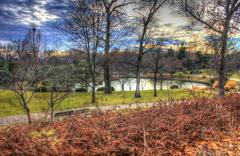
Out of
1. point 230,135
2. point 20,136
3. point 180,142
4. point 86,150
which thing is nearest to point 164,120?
point 180,142

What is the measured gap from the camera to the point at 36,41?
22.2m

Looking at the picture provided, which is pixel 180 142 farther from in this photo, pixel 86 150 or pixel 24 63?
pixel 24 63

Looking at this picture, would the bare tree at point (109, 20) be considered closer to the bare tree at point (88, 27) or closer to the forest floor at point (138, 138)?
the bare tree at point (88, 27)

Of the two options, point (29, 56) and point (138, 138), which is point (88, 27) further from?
point (138, 138)

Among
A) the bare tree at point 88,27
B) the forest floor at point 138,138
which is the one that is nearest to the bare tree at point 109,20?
the bare tree at point 88,27

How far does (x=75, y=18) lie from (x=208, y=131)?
794 inches

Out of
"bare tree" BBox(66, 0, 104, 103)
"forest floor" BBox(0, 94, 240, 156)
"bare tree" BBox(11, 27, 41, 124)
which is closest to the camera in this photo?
"forest floor" BBox(0, 94, 240, 156)

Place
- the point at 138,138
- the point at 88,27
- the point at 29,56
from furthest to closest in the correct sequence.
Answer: the point at 88,27
the point at 29,56
the point at 138,138

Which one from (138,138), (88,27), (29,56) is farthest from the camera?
(88,27)

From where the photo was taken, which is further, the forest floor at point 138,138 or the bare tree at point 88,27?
the bare tree at point 88,27

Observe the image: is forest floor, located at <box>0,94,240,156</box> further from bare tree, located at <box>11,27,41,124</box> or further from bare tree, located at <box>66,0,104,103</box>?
bare tree, located at <box>66,0,104,103</box>

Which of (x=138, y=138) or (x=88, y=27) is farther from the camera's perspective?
(x=88, y=27)

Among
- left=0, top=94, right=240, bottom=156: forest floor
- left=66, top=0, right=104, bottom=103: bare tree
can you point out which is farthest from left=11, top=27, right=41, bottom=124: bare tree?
left=0, top=94, right=240, bottom=156: forest floor

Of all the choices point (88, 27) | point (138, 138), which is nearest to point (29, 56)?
point (88, 27)
